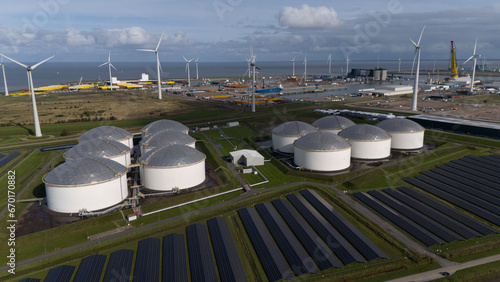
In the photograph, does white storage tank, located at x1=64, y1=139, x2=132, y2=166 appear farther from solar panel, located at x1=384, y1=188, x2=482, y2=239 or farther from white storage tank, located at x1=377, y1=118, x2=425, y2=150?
white storage tank, located at x1=377, y1=118, x2=425, y2=150

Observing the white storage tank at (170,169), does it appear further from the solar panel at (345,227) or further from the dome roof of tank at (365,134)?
the dome roof of tank at (365,134)

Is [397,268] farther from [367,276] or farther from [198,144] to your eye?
[198,144]

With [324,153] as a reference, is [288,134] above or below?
above

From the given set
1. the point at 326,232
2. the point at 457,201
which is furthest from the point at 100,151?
the point at 457,201

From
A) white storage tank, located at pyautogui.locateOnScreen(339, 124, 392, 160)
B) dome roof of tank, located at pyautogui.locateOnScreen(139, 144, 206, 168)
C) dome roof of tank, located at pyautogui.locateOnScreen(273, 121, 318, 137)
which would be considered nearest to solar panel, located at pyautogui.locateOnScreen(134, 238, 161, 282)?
dome roof of tank, located at pyautogui.locateOnScreen(139, 144, 206, 168)

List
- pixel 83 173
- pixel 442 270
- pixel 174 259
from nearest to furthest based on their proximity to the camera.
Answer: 1. pixel 442 270
2. pixel 174 259
3. pixel 83 173

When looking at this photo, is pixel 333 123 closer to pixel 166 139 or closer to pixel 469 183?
pixel 469 183

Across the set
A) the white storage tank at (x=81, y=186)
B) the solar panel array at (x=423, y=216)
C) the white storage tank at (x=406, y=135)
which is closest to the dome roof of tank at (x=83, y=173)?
the white storage tank at (x=81, y=186)
